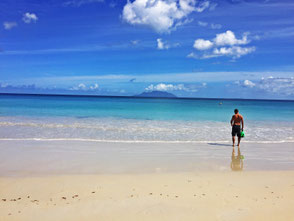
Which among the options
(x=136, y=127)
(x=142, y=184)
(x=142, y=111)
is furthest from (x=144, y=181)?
(x=142, y=111)

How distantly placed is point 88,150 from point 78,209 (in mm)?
5737

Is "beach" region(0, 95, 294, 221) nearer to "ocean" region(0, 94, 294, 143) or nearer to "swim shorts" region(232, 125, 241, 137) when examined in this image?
"swim shorts" region(232, 125, 241, 137)

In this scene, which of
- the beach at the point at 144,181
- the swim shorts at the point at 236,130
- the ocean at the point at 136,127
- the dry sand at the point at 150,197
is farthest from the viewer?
the ocean at the point at 136,127

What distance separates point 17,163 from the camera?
8.23 meters

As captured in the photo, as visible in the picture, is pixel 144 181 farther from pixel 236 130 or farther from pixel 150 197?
pixel 236 130

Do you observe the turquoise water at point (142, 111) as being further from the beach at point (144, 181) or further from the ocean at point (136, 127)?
the beach at point (144, 181)

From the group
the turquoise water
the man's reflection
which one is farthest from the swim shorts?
the turquoise water

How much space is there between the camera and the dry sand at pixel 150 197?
4.61 m

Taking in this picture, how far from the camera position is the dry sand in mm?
4606

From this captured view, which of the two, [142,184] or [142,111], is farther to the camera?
[142,111]

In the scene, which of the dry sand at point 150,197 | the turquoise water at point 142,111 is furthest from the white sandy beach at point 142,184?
the turquoise water at point 142,111

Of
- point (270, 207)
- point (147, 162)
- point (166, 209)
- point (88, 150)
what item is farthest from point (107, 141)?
point (270, 207)

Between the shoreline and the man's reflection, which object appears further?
the man's reflection

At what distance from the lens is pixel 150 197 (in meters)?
5.39
